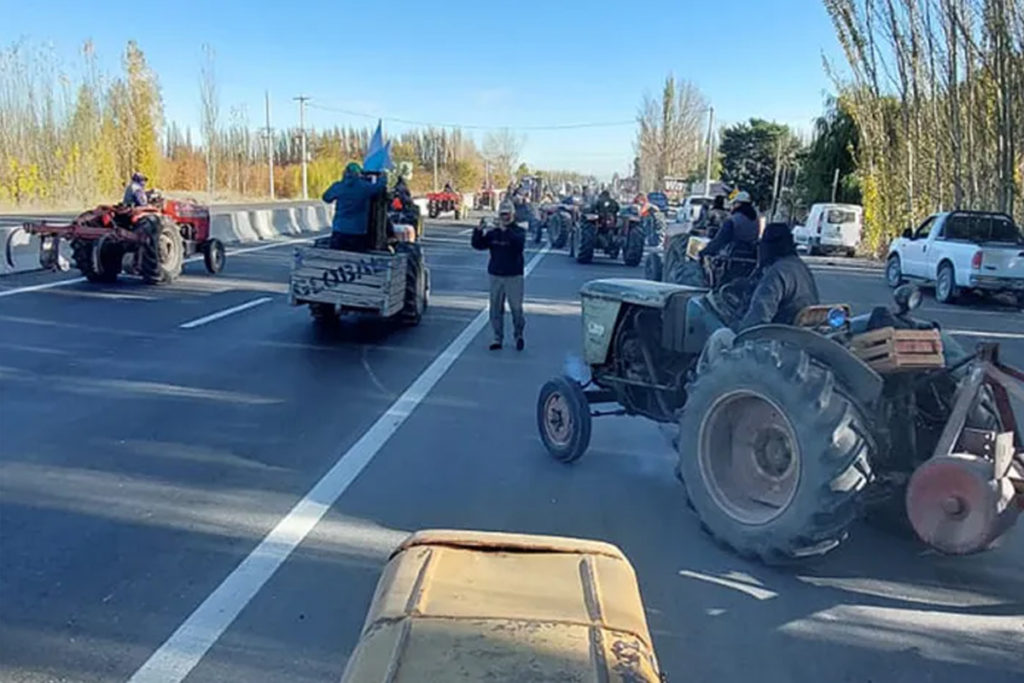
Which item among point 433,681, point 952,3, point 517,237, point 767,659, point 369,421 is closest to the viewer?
point 433,681

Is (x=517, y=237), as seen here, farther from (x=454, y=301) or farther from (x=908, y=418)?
(x=908, y=418)

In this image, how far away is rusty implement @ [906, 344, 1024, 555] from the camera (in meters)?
3.90

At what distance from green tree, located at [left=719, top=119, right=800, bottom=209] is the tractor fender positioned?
51.2m

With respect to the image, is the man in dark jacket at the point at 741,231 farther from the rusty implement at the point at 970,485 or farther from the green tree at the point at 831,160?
the green tree at the point at 831,160

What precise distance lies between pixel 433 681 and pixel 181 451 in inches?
192

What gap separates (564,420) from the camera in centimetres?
630

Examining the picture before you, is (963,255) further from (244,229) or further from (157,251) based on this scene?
(244,229)

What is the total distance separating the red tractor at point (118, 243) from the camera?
14.4 m

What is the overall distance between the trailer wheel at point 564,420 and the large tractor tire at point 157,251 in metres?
10.2

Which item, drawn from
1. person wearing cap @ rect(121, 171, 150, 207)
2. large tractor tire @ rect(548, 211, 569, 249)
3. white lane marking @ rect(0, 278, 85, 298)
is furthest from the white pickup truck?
white lane marking @ rect(0, 278, 85, 298)

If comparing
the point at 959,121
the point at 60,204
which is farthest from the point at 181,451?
the point at 60,204

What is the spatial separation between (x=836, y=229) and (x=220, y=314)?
24455 mm

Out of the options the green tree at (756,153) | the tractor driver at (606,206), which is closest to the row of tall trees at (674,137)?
the green tree at (756,153)

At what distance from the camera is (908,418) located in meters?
4.64
